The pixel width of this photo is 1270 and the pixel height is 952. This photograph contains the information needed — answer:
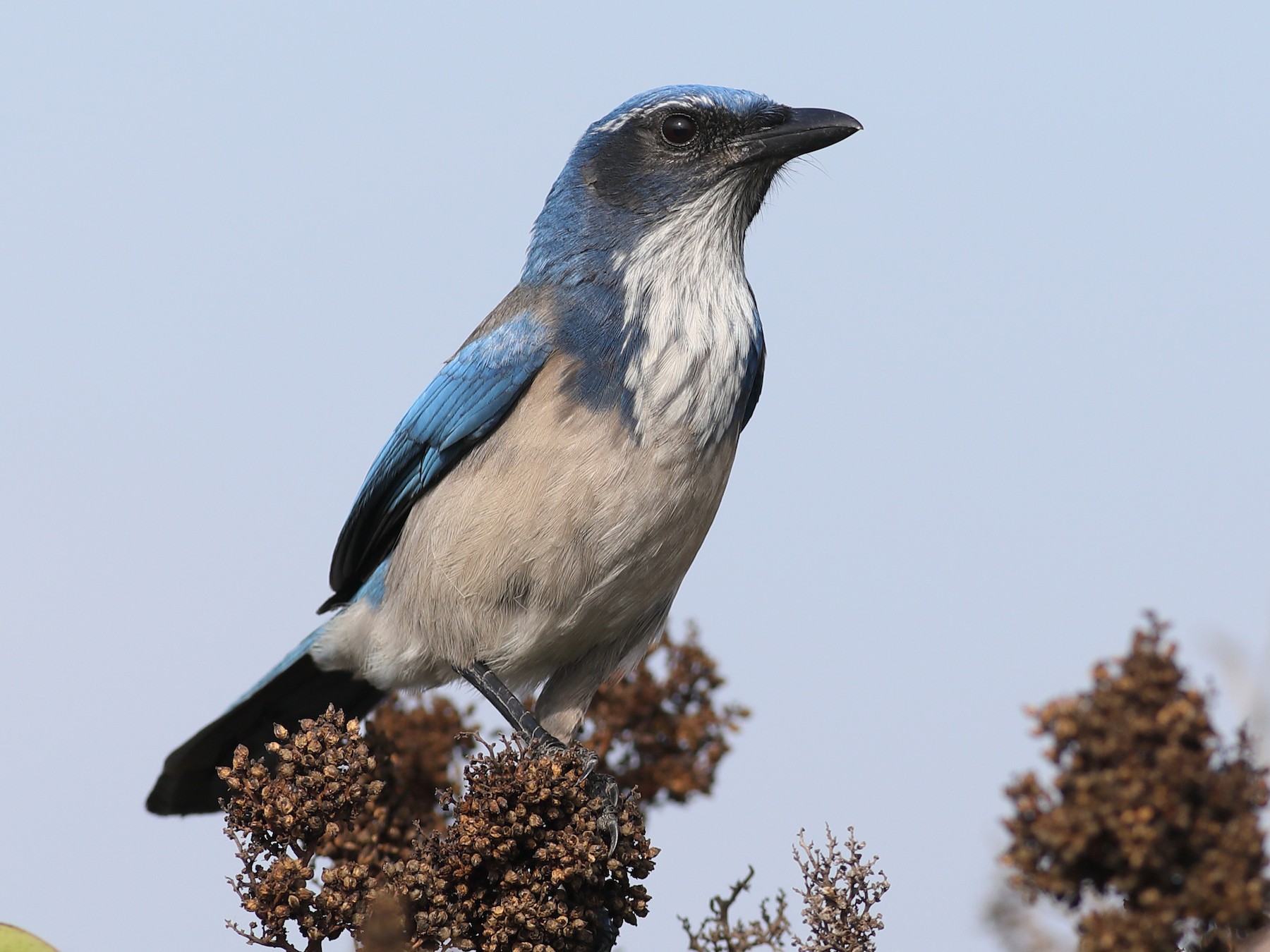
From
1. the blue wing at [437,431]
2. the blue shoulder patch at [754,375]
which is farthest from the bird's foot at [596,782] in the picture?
the blue shoulder patch at [754,375]

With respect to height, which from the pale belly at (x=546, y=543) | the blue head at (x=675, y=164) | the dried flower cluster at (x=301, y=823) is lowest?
the dried flower cluster at (x=301, y=823)

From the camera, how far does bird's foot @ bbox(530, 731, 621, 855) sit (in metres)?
4.82

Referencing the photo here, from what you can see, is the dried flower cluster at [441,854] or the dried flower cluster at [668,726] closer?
the dried flower cluster at [441,854]

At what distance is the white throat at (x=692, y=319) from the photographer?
5234 millimetres

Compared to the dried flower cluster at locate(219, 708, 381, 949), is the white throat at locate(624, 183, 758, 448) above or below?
above

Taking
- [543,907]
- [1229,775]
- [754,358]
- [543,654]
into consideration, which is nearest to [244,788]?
[543,907]

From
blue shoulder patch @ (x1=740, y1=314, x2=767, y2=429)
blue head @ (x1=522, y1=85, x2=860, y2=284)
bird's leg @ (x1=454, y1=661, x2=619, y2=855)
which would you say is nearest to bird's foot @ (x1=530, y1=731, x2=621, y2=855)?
bird's leg @ (x1=454, y1=661, x2=619, y2=855)

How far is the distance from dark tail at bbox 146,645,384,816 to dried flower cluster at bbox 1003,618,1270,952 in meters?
4.26

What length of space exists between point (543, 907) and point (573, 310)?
2312 millimetres

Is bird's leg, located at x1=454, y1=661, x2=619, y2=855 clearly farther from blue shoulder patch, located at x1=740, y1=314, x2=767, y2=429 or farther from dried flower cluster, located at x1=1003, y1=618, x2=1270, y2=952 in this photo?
dried flower cluster, located at x1=1003, y1=618, x2=1270, y2=952

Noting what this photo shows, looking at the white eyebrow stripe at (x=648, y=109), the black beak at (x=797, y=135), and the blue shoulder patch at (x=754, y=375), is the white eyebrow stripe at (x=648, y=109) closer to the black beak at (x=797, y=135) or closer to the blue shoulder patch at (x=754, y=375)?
the black beak at (x=797, y=135)

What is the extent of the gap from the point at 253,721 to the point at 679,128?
3229 mm

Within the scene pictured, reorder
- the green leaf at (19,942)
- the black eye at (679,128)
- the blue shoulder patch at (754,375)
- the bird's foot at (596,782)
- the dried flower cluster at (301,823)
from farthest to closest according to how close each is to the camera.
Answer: the black eye at (679,128), the blue shoulder patch at (754,375), the bird's foot at (596,782), the dried flower cluster at (301,823), the green leaf at (19,942)

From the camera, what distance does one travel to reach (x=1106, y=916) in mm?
2648
